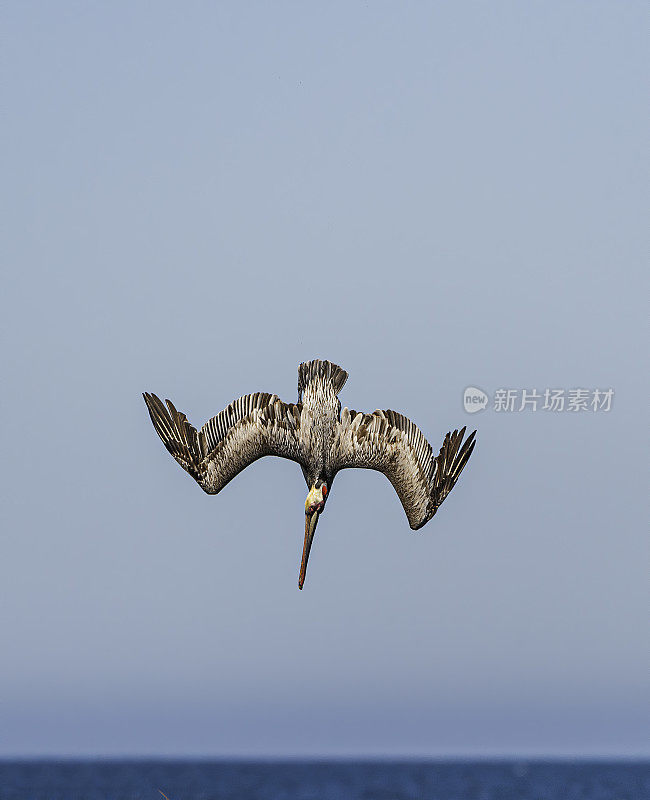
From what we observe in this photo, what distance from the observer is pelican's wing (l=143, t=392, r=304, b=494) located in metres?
10.1

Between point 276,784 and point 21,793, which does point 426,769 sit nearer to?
point 276,784

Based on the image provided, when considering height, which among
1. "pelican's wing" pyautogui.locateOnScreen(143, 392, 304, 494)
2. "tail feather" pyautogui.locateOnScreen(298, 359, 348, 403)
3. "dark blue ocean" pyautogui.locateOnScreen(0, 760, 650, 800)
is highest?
"tail feather" pyautogui.locateOnScreen(298, 359, 348, 403)

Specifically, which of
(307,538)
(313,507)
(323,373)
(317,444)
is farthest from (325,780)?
(323,373)

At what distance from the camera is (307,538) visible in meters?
10.4

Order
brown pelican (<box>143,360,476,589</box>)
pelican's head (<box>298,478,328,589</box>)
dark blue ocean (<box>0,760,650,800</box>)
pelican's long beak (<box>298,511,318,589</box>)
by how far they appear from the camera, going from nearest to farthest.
Answer: 1. brown pelican (<box>143,360,476,589</box>)
2. pelican's head (<box>298,478,328,589</box>)
3. pelican's long beak (<box>298,511,318,589</box>)
4. dark blue ocean (<box>0,760,650,800</box>)

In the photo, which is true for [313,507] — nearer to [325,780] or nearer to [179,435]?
[179,435]

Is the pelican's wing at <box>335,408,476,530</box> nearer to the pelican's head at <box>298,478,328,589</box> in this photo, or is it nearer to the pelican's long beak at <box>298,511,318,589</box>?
the pelican's head at <box>298,478,328,589</box>

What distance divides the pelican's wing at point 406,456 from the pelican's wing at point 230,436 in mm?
511

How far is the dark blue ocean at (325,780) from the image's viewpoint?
22.0 meters

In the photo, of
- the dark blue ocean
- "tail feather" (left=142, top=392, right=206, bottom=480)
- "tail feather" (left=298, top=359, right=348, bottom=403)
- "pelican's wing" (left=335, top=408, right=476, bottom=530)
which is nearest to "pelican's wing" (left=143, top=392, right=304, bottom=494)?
"tail feather" (left=142, top=392, right=206, bottom=480)

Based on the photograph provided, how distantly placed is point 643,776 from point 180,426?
19221 millimetres

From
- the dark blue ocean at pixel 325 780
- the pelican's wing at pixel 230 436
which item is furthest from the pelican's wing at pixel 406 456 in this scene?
the dark blue ocean at pixel 325 780

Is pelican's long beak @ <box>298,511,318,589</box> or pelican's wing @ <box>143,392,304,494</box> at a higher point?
pelican's wing @ <box>143,392,304,494</box>

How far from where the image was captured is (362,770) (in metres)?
26.1
